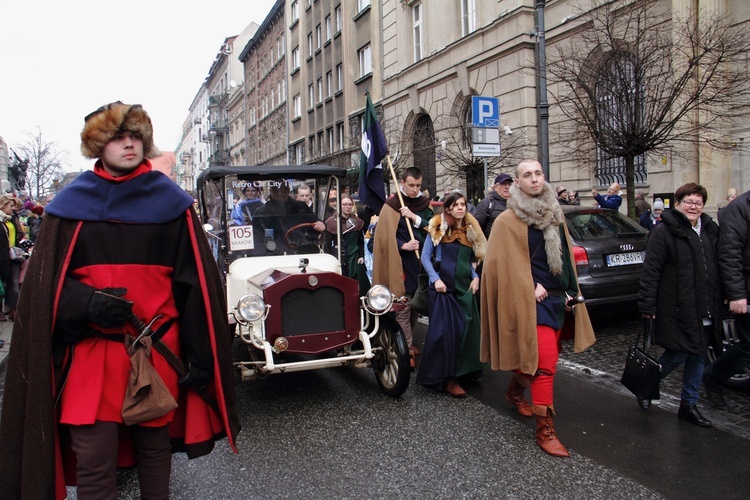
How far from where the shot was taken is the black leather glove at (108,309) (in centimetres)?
235

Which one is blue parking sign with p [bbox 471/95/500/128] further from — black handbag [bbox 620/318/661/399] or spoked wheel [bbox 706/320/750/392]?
black handbag [bbox 620/318/661/399]

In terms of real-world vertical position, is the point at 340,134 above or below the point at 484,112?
above

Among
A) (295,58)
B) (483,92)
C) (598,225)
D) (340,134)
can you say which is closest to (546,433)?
(598,225)

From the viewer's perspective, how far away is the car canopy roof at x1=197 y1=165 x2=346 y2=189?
19.3ft

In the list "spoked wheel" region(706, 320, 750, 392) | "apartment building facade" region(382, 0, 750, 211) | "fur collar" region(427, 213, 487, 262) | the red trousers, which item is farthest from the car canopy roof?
"apartment building facade" region(382, 0, 750, 211)

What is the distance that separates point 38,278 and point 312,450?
235 centimetres

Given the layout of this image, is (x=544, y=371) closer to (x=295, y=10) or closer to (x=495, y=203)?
(x=495, y=203)

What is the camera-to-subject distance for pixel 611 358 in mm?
6371

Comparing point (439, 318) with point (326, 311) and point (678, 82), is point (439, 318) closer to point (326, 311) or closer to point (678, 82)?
point (326, 311)

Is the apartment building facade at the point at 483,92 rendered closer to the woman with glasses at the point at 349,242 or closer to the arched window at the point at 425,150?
the arched window at the point at 425,150

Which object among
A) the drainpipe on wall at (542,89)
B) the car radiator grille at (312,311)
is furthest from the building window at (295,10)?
the car radiator grille at (312,311)

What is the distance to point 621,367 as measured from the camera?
6031mm

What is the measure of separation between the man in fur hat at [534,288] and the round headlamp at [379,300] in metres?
1.07

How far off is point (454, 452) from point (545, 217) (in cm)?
173
